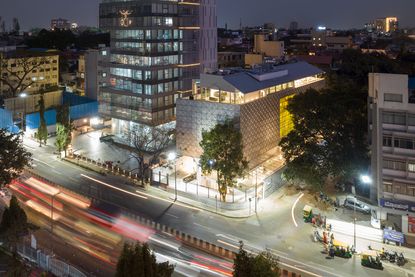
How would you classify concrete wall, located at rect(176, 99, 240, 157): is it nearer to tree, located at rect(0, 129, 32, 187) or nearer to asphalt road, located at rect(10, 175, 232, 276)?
asphalt road, located at rect(10, 175, 232, 276)

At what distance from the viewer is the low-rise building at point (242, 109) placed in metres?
38.2

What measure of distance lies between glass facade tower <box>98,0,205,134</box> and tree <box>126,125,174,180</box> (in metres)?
2.18

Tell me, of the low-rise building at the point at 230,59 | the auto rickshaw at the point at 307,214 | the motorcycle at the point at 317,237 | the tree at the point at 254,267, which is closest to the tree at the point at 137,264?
the tree at the point at 254,267

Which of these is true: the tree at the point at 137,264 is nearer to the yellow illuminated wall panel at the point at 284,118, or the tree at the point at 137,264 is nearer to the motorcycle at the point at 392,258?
the motorcycle at the point at 392,258

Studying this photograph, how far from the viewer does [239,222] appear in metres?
31.6

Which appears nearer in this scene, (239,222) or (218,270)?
(218,270)

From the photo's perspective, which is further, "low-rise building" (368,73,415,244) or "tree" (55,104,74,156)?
"tree" (55,104,74,156)

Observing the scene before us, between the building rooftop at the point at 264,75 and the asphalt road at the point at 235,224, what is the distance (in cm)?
1136

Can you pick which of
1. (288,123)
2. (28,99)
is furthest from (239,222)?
(28,99)

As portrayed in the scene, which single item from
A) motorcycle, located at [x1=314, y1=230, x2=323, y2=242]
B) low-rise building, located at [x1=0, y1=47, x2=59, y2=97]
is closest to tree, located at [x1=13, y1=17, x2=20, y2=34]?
low-rise building, located at [x1=0, y1=47, x2=59, y2=97]

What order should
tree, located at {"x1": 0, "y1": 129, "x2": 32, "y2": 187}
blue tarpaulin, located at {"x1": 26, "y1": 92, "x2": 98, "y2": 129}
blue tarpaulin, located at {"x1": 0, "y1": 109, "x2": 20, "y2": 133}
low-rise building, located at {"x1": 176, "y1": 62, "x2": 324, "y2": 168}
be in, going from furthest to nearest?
blue tarpaulin, located at {"x1": 26, "y1": 92, "x2": 98, "y2": 129}, blue tarpaulin, located at {"x1": 0, "y1": 109, "x2": 20, "y2": 133}, low-rise building, located at {"x1": 176, "y1": 62, "x2": 324, "y2": 168}, tree, located at {"x1": 0, "y1": 129, "x2": 32, "y2": 187}

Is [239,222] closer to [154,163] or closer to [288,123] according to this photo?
[154,163]

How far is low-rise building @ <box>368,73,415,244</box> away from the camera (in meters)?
29.6

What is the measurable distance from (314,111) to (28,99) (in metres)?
42.0
